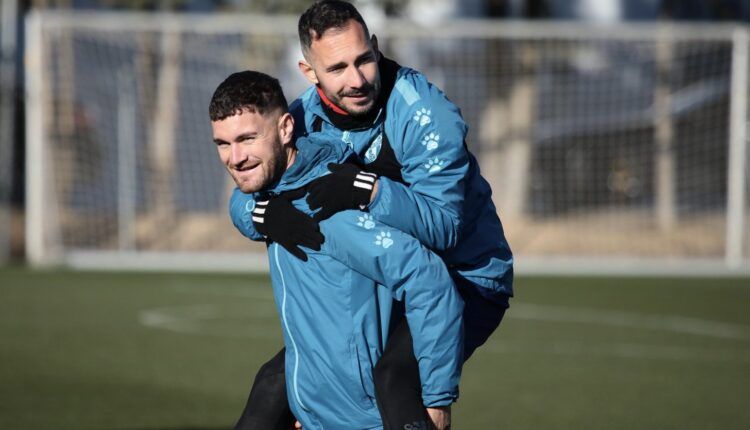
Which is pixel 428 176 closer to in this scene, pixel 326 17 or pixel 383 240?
pixel 383 240


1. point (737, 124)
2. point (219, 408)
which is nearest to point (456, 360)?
point (219, 408)

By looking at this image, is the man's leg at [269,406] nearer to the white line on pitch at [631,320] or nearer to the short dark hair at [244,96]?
the short dark hair at [244,96]

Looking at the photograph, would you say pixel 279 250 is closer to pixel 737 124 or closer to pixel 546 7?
pixel 737 124

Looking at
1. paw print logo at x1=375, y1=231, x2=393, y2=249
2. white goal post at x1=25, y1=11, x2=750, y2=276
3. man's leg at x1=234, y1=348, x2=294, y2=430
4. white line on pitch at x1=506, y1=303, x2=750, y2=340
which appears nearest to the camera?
paw print logo at x1=375, y1=231, x2=393, y2=249

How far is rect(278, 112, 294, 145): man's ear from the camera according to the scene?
4.13m

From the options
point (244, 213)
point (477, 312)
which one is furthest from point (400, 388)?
point (244, 213)

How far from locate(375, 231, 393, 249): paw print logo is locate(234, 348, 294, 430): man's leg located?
0.91 metres

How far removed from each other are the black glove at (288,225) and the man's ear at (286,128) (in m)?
0.18

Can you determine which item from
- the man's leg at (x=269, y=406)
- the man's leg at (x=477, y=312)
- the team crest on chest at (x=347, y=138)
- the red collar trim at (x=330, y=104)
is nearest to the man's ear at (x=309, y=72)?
the red collar trim at (x=330, y=104)

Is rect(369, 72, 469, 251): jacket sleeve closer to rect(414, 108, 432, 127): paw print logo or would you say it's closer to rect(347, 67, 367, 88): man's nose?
rect(414, 108, 432, 127): paw print logo

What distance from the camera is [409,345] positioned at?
4.10 m

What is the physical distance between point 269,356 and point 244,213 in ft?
20.0

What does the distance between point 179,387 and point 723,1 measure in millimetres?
20420

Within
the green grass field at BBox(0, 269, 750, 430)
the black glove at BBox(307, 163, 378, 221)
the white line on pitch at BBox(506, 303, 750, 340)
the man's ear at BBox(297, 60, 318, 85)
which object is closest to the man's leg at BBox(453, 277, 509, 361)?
the black glove at BBox(307, 163, 378, 221)
